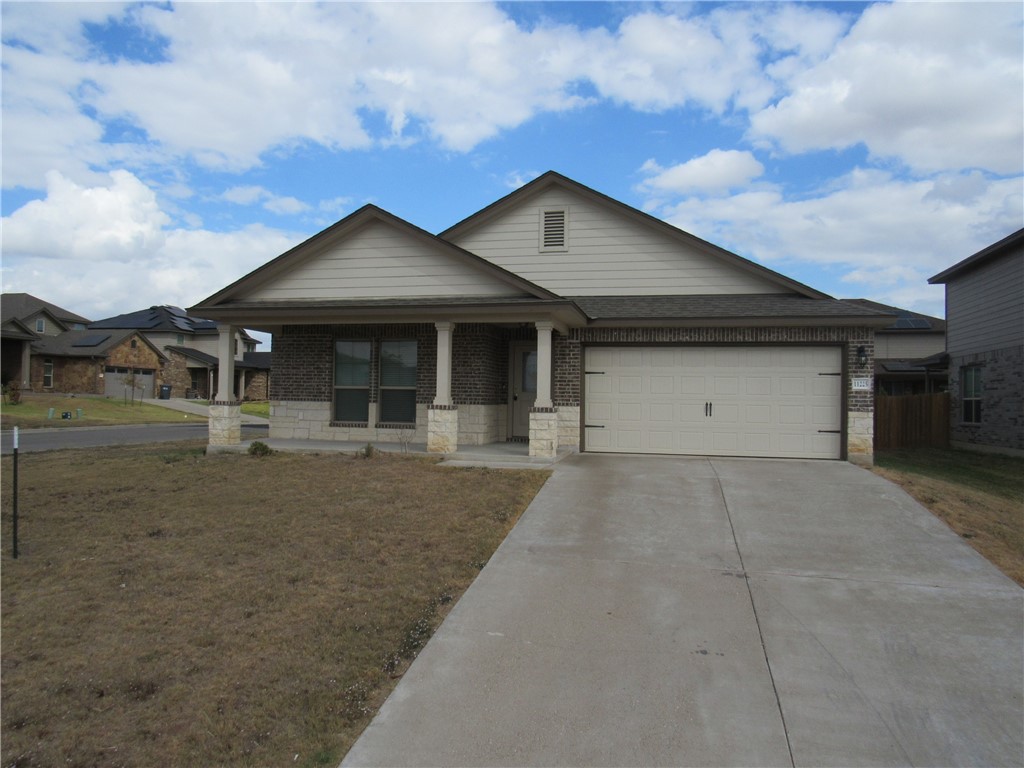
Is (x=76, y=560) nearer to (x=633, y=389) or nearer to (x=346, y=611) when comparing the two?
(x=346, y=611)

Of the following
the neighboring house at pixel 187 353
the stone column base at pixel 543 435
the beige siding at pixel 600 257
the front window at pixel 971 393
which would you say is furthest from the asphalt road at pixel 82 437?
the neighboring house at pixel 187 353

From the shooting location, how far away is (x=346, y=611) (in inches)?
212

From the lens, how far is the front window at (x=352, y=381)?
1420cm

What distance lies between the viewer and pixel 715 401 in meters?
12.6

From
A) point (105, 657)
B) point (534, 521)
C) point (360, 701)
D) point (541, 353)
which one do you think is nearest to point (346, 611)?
point (360, 701)

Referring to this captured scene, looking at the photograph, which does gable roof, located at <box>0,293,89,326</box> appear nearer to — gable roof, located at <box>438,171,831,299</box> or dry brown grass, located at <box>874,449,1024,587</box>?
gable roof, located at <box>438,171,831,299</box>

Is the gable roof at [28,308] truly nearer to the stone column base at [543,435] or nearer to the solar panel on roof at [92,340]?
the solar panel on roof at [92,340]

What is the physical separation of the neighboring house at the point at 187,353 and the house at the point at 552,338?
34.8 metres

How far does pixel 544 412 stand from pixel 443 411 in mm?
1834

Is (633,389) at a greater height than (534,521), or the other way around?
(633,389)

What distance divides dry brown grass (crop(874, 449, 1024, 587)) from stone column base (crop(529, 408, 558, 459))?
17.6 feet

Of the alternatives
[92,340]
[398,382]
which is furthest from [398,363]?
[92,340]

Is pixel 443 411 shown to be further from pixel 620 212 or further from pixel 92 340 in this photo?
pixel 92 340

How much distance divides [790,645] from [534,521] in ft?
11.5
